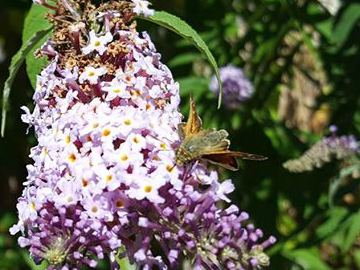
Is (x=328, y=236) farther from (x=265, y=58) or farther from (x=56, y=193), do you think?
(x=56, y=193)

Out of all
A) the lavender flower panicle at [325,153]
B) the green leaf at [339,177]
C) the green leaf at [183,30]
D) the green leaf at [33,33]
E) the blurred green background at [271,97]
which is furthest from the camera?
the blurred green background at [271,97]

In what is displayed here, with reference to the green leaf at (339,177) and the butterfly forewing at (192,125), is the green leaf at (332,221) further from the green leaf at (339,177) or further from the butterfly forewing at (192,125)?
the butterfly forewing at (192,125)

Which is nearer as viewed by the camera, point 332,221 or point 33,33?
point 33,33

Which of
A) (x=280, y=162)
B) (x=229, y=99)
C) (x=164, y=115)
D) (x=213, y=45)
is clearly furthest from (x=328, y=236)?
(x=164, y=115)

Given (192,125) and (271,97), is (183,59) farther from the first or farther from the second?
(192,125)

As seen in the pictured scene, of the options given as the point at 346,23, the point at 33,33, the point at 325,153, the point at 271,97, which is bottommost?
the point at 271,97

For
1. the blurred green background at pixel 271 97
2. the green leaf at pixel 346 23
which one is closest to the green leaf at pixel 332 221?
the blurred green background at pixel 271 97

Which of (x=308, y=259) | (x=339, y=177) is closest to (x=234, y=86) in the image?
(x=339, y=177)

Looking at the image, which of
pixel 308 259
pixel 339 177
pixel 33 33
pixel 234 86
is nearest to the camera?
pixel 33 33
